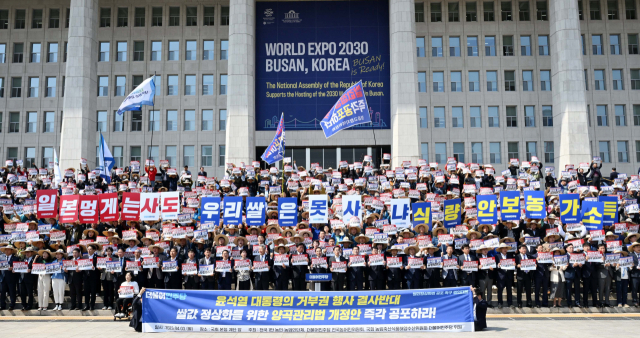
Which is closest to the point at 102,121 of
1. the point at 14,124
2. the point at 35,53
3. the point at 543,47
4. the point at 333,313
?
the point at 14,124

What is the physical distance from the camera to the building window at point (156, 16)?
139ft

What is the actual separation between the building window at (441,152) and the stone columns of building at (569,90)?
7871 mm

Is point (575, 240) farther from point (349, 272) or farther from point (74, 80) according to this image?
point (74, 80)

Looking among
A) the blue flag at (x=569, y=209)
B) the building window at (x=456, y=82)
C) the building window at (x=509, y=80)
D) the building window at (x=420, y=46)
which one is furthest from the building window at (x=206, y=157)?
the blue flag at (x=569, y=209)

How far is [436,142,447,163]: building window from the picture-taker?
40.8 m

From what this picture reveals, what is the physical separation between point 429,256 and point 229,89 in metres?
20.8

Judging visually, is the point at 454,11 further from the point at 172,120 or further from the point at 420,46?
the point at 172,120

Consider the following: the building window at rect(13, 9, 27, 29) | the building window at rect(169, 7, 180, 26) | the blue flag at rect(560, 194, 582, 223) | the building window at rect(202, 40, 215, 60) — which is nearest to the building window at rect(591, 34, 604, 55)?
the building window at rect(202, 40, 215, 60)

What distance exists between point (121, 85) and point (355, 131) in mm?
16919

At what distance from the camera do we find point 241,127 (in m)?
34.1

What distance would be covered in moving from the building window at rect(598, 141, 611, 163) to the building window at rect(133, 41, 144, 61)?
32584mm

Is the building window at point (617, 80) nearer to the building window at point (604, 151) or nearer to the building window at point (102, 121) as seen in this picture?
the building window at point (604, 151)

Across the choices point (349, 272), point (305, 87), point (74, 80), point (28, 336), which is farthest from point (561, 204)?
point (74, 80)

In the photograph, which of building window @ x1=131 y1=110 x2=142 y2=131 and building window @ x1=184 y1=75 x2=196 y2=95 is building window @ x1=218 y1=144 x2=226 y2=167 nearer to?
building window @ x1=184 y1=75 x2=196 y2=95
